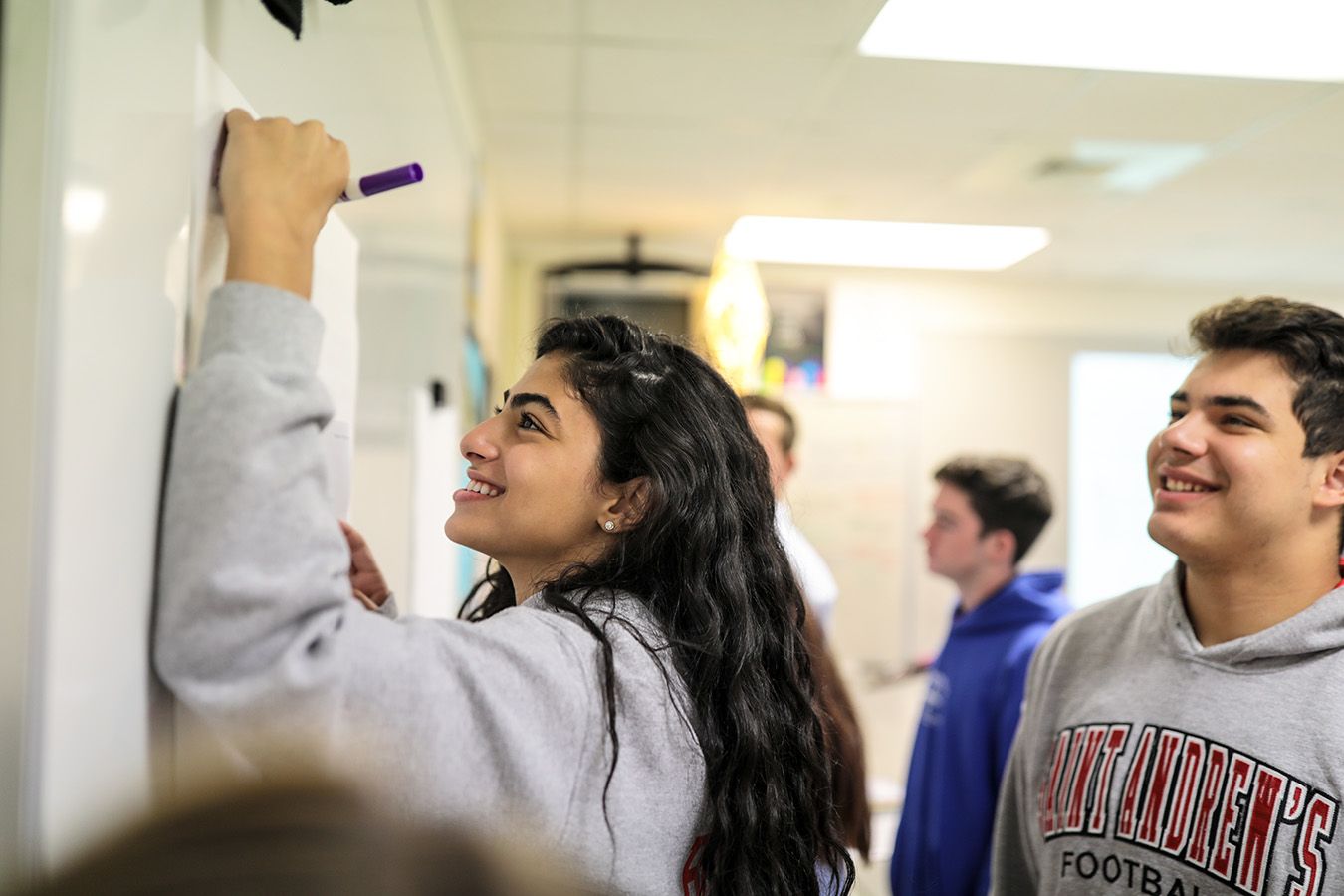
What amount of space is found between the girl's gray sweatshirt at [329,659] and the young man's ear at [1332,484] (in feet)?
3.44

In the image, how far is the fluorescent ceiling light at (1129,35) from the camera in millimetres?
2287

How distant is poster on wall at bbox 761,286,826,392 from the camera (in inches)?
207

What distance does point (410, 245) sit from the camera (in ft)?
5.81

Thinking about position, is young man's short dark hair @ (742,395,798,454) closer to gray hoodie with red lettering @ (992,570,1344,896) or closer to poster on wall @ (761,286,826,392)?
gray hoodie with red lettering @ (992,570,1344,896)

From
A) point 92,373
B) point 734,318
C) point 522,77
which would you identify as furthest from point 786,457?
point 92,373

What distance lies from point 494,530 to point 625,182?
3.00m

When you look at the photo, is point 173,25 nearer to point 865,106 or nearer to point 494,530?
point 494,530

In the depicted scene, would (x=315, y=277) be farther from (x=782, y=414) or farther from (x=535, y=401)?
(x=782, y=414)

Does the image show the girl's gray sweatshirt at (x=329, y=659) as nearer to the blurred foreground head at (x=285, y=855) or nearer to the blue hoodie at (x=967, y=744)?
the blurred foreground head at (x=285, y=855)

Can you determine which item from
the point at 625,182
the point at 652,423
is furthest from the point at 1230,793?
the point at 625,182

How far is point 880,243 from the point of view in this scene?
4676mm

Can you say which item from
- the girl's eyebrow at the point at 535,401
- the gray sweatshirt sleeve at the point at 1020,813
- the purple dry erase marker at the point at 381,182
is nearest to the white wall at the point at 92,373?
the purple dry erase marker at the point at 381,182

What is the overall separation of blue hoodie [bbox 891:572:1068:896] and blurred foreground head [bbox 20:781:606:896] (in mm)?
1998

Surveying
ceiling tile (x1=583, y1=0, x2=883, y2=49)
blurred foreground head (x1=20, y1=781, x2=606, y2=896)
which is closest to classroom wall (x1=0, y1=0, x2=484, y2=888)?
blurred foreground head (x1=20, y1=781, x2=606, y2=896)
